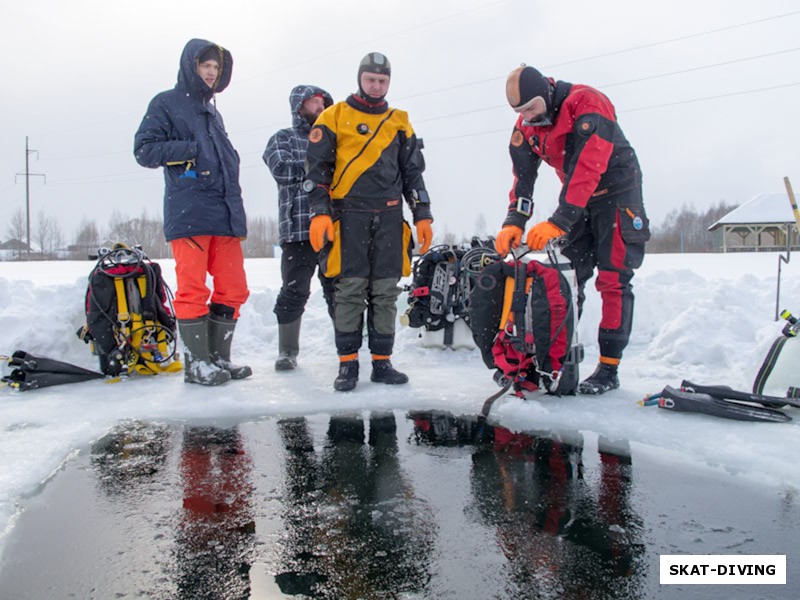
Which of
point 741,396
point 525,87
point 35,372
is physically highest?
point 525,87

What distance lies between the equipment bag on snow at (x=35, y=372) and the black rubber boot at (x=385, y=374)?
194 centimetres

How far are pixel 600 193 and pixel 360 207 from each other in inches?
56.3

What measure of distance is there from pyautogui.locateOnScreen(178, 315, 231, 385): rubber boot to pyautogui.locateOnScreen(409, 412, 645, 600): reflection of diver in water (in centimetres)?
156

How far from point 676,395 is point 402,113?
237cm

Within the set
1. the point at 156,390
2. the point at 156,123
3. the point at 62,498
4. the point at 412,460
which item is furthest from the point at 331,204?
the point at 62,498

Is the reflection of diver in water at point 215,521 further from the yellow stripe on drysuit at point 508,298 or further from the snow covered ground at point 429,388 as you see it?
the yellow stripe on drysuit at point 508,298

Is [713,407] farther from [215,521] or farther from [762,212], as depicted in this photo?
[762,212]

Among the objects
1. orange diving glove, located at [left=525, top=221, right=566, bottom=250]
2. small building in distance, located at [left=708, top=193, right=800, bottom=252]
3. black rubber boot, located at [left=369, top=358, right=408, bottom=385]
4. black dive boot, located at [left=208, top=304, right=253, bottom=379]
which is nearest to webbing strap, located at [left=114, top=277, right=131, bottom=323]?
black dive boot, located at [left=208, top=304, right=253, bottom=379]

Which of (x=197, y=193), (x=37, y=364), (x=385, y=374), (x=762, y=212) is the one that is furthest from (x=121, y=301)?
(x=762, y=212)

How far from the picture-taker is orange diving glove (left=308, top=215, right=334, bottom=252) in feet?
11.5

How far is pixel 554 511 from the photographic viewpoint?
6.22 feet

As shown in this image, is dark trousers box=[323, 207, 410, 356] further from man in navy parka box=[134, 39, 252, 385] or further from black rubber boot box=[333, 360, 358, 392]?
man in navy parka box=[134, 39, 252, 385]

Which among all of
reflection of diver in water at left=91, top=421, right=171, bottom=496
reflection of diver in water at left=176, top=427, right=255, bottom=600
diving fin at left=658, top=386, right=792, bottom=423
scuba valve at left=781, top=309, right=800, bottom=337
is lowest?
reflection of diver in water at left=91, top=421, right=171, bottom=496

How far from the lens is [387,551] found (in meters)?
1.64
